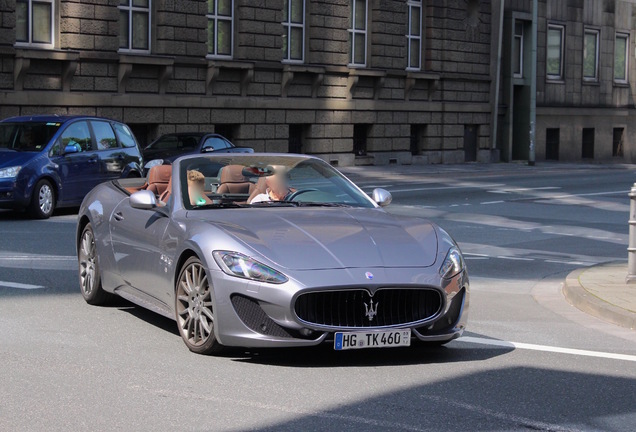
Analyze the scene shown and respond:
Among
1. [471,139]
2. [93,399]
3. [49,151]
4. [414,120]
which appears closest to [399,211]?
[49,151]

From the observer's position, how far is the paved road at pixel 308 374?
629 centimetres

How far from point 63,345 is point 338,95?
105ft

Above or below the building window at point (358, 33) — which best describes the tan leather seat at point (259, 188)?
below

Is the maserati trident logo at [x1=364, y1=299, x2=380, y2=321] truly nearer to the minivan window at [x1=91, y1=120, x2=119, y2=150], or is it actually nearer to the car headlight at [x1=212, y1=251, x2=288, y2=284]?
the car headlight at [x1=212, y1=251, x2=288, y2=284]

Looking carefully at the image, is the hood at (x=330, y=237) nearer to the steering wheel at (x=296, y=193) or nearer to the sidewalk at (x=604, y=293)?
the steering wheel at (x=296, y=193)

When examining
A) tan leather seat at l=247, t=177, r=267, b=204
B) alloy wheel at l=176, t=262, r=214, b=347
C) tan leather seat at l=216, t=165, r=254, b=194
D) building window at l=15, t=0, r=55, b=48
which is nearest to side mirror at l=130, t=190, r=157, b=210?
tan leather seat at l=216, t=165, r=254, b=194

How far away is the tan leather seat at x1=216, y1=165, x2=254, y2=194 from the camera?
907 cm

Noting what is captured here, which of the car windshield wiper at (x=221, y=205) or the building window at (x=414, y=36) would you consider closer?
the car windshield wiper at (x=221, y=205)

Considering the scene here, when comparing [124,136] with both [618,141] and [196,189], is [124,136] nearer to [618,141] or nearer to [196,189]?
[196,189]

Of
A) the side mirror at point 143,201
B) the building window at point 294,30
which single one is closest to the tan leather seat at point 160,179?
the side mirror at point 143,201

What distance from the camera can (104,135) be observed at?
68.9 ft

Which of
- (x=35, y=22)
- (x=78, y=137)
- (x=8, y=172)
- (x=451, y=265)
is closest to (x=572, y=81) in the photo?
(x=35, y=22)

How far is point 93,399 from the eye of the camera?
6633mm

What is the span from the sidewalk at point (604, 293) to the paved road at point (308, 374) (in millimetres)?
Result: 158
